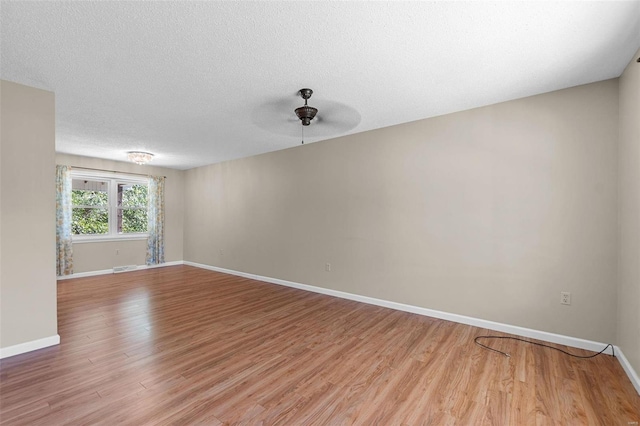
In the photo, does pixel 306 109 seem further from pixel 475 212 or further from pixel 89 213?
pixel 89 213

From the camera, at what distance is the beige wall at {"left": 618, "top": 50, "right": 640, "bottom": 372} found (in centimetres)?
200

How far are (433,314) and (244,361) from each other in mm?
2279

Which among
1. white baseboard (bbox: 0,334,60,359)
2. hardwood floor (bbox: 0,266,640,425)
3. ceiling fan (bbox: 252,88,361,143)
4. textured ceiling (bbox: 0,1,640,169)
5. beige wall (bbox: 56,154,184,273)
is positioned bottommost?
hardwood floor (bbox: 0,266,640,425)

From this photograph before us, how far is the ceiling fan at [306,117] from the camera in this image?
277 centimetres

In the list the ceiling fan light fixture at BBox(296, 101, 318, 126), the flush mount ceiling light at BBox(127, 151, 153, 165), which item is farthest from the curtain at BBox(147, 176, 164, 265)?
the ceiling fan light fixture at BBox(296, 101, 318, 126)

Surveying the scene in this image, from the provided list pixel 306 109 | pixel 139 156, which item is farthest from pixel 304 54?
pixel 139 156

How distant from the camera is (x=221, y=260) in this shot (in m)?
6.19

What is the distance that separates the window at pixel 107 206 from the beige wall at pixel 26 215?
3661 mm

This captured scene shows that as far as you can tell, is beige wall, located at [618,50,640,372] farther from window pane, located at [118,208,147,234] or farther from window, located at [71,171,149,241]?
window pane, located at [118,208,147,234]

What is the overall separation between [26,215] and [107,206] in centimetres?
402

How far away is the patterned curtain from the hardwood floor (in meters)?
2.60

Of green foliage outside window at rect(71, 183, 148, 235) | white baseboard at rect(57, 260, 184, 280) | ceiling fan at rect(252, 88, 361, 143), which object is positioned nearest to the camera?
ceiling fan at rect(252, 88, 361, 143)

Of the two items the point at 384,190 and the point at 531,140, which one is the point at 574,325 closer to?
the point at 531,140

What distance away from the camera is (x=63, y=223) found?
5.20 metres
